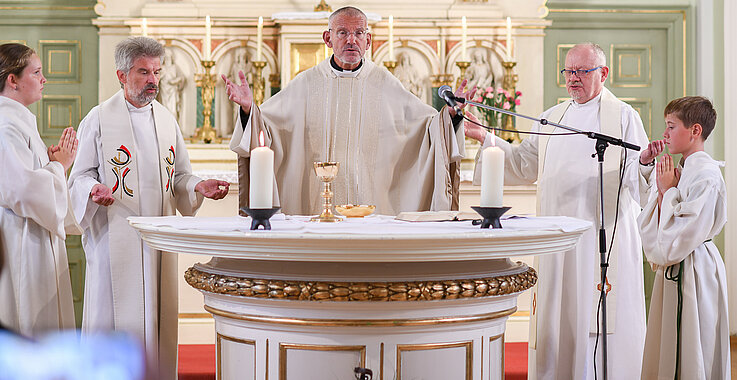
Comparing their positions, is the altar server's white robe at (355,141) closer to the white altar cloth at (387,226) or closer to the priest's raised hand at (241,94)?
the priest's raised hand at (241,94)

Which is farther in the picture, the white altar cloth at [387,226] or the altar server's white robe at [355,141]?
the altar server's white robe at [355,141]

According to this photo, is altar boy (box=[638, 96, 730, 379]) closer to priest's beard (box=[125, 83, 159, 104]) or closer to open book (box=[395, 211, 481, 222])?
open book (box=[395, 211, 481, 222])

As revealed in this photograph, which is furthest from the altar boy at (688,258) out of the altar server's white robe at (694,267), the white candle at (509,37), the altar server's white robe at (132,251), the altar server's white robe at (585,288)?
the white candle at (509,37)

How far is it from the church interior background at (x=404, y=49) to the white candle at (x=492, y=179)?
3.50 metres

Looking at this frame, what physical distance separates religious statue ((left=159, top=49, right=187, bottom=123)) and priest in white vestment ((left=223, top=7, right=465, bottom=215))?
2.41 m

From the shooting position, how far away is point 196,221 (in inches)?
98.6

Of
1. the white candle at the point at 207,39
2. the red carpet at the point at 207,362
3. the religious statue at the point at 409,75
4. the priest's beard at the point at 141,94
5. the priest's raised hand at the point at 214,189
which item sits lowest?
the red carpet at the point at 207,362

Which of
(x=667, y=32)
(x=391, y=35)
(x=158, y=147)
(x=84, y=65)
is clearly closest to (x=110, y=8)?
(x=84, y=65)

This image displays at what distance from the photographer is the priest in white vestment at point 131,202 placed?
3.59m

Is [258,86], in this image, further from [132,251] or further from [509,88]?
[132,251]

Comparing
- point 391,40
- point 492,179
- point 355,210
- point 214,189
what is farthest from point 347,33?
point 391,40

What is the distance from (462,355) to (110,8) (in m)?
A: 4.78

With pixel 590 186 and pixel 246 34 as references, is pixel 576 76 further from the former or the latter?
pixel 246 34

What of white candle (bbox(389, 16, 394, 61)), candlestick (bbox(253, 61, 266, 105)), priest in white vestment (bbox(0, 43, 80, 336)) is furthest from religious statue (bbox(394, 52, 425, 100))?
priest in white vestment (bbox(0, 43, 80, 336))
